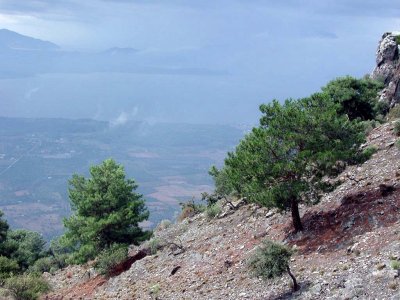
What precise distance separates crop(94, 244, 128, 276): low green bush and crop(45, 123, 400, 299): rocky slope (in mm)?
869

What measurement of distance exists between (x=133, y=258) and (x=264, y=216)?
11.5 m

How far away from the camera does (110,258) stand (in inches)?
1388

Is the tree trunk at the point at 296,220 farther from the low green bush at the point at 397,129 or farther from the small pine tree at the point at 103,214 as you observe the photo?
the small pine tree at the point at 103,214

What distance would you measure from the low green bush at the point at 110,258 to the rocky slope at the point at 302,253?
869 millimetres

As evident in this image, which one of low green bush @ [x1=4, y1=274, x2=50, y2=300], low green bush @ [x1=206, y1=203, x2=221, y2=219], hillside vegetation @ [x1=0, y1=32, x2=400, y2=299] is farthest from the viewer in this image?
low green bush @ [x1=206, y1=203, x2=221, y2=219]

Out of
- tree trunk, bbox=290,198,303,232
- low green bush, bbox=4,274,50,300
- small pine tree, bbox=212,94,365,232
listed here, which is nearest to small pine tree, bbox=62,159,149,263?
low green bush, bbox=4,274,50,300

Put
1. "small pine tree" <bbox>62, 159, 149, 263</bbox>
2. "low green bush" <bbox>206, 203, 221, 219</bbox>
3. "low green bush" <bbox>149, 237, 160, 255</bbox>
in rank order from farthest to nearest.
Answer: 1. "low green bush" <bbox>206, 203, 221, 219</bbox>
2. "low green bush" <bbox>149, 237, 160, 255</bbox>
3. "small pine tree" <bbox>62, 159, 149, 263</bbox>

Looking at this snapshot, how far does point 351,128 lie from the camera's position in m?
26.2

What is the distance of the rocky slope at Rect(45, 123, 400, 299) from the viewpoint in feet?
65.2

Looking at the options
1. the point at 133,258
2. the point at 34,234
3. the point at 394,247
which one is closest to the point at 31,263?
the point at 34,234

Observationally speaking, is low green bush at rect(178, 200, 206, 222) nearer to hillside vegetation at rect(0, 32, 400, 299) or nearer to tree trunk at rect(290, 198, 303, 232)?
hillside vegetation at rect(0, 32, 400, 299)

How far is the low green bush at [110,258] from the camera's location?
3534 cm

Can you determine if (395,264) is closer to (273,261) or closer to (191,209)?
(273,261)

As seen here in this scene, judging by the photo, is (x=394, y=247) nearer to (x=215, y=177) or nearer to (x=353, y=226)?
(x=353, y=226)
